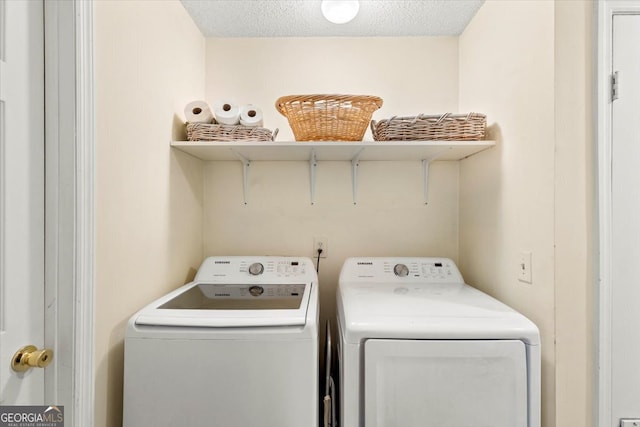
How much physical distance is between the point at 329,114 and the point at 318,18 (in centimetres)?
72

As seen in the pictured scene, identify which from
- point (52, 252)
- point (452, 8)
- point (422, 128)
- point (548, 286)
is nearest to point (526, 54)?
point (422, 128)

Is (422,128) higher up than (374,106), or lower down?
lower down

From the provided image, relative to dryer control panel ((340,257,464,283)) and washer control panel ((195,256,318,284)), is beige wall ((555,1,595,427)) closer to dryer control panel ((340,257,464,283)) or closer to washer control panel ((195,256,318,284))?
dryer control panel ((340,257,464,283))

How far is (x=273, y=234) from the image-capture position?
81.0 inches

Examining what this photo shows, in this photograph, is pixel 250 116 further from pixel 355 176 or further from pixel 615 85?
pixel 615 85

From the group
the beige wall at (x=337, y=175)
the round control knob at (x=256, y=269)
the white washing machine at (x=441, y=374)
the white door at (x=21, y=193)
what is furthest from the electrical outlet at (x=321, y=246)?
the white door at (x=21, y=193)

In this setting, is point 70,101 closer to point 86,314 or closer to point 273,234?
point 86,314

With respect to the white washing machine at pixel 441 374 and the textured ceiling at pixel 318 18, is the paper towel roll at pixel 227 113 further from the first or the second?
the white washing machine at pixel 441 374

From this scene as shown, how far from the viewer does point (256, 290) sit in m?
1.66

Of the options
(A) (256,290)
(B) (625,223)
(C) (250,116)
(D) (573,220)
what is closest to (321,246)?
(A) (256,290)

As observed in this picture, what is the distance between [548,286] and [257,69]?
6.28 feet

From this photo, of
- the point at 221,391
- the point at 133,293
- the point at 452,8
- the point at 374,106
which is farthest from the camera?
the point at 452,8

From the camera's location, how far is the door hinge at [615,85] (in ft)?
3.75

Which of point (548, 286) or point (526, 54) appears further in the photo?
point (526, 54)
